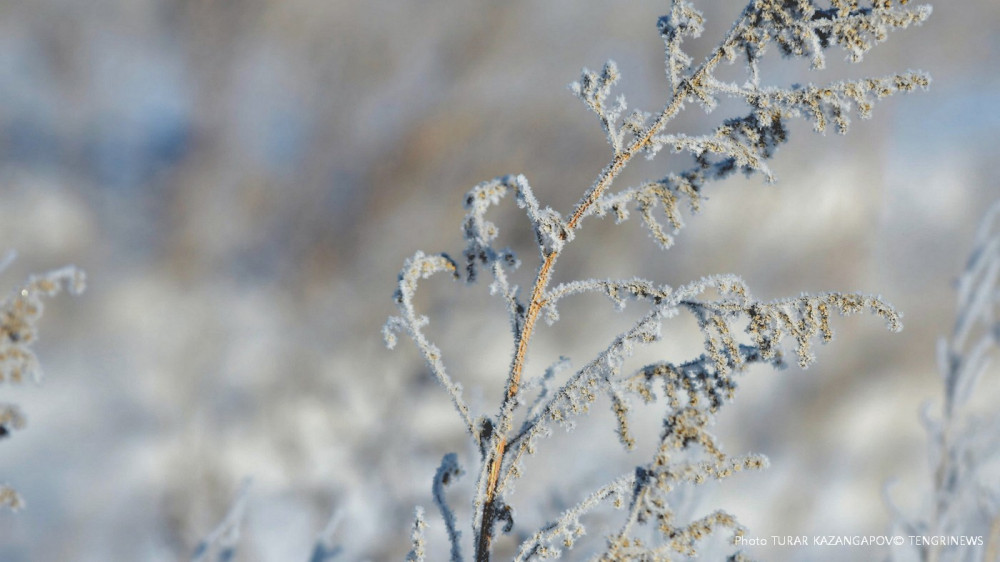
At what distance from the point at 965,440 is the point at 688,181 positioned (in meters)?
3.00

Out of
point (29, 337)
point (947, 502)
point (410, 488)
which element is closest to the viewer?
point (29, 337)

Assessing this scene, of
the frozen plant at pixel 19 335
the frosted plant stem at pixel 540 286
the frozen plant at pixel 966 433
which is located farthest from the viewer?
the frozen plant at pixel 966 433

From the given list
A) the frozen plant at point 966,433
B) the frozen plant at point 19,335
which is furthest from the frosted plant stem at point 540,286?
the frozen plant at point 966,433

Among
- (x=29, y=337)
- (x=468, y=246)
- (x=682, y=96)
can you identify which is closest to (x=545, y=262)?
(x=468, y=246)

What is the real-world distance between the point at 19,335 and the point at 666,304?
5.25 ft

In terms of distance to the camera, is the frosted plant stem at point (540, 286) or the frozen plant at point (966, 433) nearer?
the frosted plant stem at point (540, 286)

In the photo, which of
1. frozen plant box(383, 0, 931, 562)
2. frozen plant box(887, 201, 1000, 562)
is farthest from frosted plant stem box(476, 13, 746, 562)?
frozen plant box(887, 201, 1000, 562)

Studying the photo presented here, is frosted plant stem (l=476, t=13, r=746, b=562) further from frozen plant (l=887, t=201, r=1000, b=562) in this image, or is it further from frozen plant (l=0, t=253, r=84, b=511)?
frozen plant (l=887, t=201, r=1000, b=562)

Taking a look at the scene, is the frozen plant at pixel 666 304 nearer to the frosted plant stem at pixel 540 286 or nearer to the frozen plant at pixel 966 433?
the frosted plant stem at pixel 540 286

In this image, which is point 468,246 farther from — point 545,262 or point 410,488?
point 410,488

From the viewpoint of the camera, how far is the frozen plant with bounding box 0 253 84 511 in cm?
147

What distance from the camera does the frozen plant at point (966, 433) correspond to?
135 inches

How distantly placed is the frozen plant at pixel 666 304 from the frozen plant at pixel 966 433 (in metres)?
2.52

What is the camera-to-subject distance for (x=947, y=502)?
11.4ft
